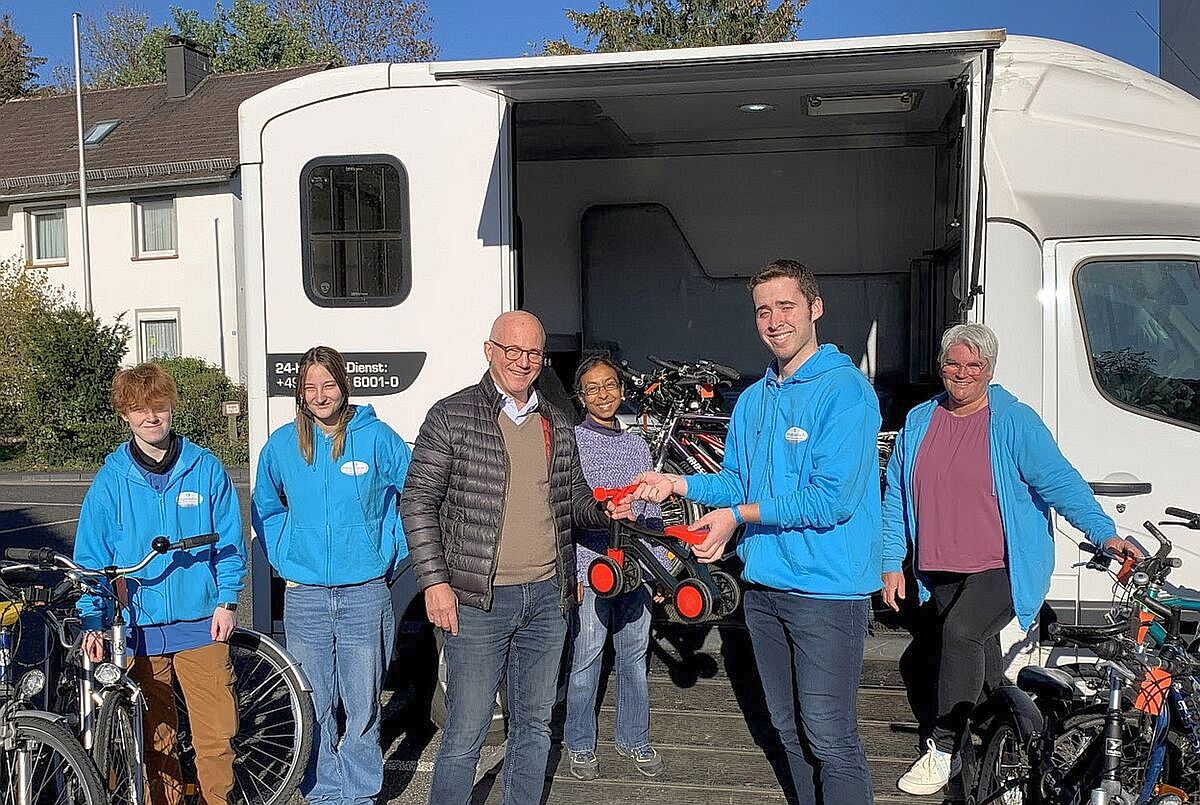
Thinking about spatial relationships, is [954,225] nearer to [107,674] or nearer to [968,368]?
[968,368]

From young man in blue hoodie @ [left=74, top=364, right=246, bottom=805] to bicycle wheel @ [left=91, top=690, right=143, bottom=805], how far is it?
18 cm

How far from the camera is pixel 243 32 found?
114 feet

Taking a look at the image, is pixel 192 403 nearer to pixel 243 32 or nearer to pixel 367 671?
pixel 367 671

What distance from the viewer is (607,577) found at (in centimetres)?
340

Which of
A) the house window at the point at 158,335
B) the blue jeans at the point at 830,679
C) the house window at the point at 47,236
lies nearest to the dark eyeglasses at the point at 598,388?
the blue jeans at the point at 830,679

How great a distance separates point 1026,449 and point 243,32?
35.7m

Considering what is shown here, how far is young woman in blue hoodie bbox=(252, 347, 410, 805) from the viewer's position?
12.3 feet

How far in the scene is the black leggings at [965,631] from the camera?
152 inches

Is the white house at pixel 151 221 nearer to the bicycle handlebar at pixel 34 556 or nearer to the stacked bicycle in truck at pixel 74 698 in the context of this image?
the stacked bicycle in truck at pixel 74 698

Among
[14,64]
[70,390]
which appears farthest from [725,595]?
[14,64]

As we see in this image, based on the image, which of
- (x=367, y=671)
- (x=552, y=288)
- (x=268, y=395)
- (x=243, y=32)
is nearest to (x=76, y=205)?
(x=243, y=32)

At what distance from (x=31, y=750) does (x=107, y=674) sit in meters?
0.29

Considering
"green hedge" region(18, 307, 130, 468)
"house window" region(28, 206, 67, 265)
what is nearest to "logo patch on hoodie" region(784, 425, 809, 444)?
"green hedge" region(18, 307, 130, 468)

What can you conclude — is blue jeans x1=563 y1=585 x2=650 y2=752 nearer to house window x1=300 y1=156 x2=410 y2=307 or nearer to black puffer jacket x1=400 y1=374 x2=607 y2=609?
black puffer jacket x1=400 y1=374 x2=607 y2=609
